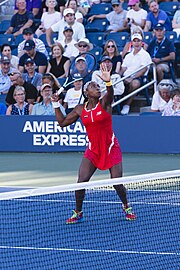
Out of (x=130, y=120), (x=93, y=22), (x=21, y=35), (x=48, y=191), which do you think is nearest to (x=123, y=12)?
(x=93, y=22)

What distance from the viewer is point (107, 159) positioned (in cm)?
1013

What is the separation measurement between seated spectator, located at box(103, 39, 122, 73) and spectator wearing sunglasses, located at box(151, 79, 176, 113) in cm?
129

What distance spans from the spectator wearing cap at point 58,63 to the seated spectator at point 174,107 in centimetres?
264

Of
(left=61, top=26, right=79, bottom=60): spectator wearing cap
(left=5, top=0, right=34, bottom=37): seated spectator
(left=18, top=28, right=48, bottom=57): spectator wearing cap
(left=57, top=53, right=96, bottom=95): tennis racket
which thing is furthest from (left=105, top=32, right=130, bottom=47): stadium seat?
(left=57, top=53, right=96, bottom=95): tennis racket

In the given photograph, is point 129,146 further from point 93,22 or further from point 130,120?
point 93,22

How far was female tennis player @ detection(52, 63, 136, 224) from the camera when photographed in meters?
9.90

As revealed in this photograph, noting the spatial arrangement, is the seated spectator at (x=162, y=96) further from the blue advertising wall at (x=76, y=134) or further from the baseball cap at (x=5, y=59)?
the baseball cap at (x=5, y=59)

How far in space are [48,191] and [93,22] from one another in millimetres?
11881

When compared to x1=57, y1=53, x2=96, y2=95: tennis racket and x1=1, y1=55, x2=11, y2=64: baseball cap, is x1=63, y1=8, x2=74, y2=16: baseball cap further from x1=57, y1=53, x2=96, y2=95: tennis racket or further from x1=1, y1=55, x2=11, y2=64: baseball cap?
x1=57, y1=53, x2=96, y2=95: tennis racket

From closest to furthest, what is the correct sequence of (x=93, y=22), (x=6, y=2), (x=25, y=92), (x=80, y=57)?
(x=80, y=57), (x=25, y=92), (x=93, y=22), (x=6, y=2)

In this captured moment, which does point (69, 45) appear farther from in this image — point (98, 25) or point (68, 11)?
point (98, 25)

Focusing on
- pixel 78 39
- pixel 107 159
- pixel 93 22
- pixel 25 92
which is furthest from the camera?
pixel 93 22

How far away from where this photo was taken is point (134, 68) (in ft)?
52.6

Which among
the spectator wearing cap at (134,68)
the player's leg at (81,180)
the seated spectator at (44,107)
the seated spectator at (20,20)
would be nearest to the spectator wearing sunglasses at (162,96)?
the spectator wearing cap at (134,68)
